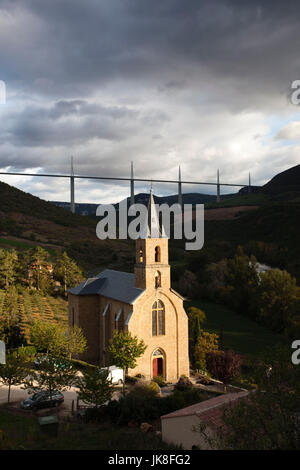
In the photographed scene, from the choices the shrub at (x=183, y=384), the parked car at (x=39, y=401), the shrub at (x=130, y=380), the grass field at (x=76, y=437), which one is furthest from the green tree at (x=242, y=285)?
the grass field at (x=76, y=437)

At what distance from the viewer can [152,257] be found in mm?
35062

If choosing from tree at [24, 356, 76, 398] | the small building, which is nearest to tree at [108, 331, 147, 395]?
tree at [24, 356, 76, 398]

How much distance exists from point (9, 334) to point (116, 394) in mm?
13882

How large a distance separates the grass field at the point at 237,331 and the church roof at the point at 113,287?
1558cm

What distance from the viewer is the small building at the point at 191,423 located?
18125mm

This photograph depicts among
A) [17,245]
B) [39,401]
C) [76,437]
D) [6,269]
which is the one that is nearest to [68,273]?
[6,269]

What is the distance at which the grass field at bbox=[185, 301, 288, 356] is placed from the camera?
159ft

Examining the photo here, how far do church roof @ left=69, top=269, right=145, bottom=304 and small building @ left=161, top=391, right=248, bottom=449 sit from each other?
14.7 metres

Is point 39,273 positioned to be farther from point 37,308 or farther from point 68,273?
point 37,308

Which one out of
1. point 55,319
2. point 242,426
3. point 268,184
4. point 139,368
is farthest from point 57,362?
point 268,184

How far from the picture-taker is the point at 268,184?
16562cm

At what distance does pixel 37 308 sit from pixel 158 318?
86.2 ft

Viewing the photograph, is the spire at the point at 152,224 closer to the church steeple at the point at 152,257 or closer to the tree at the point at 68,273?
the church steeple at the point at 152,257

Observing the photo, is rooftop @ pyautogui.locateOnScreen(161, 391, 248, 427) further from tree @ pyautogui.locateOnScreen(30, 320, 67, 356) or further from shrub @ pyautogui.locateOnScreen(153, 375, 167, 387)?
tree @ pyautogui.locateOnScreen(30, 320, 67, 356)
